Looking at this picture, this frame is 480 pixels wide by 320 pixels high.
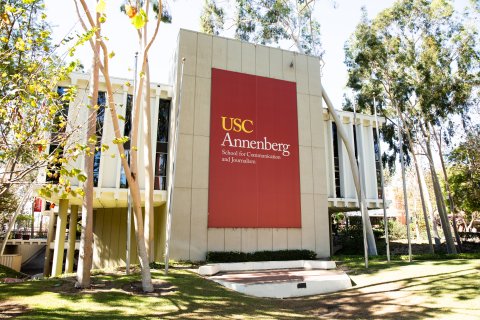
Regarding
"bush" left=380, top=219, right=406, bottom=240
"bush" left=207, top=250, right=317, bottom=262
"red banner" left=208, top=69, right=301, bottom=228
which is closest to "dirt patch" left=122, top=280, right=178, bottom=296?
"bush" left=207, top=250, right=317, bottom=262

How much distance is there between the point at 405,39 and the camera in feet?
79.2

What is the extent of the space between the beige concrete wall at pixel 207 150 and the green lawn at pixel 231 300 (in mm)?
3811

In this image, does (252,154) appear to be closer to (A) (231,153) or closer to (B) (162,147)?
(A) (231,153)

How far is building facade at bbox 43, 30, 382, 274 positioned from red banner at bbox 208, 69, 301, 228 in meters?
0.05

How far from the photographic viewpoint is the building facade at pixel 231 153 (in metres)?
16.9

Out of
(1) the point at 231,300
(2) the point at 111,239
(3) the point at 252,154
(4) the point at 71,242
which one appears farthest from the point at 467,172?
(4) the point at 71,242

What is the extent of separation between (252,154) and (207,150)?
92.5 inches

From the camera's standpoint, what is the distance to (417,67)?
2320cm

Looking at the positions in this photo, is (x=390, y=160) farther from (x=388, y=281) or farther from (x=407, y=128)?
(x=388, y=281)

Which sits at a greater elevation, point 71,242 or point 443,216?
point 443,216

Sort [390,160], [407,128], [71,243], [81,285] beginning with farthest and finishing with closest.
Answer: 1. [390,160]
2. [407,128]
3. [71,243]
4. [81,285]

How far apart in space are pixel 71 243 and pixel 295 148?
44.6ft

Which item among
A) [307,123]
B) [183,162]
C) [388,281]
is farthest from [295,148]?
[388,281]

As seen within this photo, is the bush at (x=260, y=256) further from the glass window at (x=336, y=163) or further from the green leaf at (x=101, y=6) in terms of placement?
the green leaf at (x=101, y=6)
